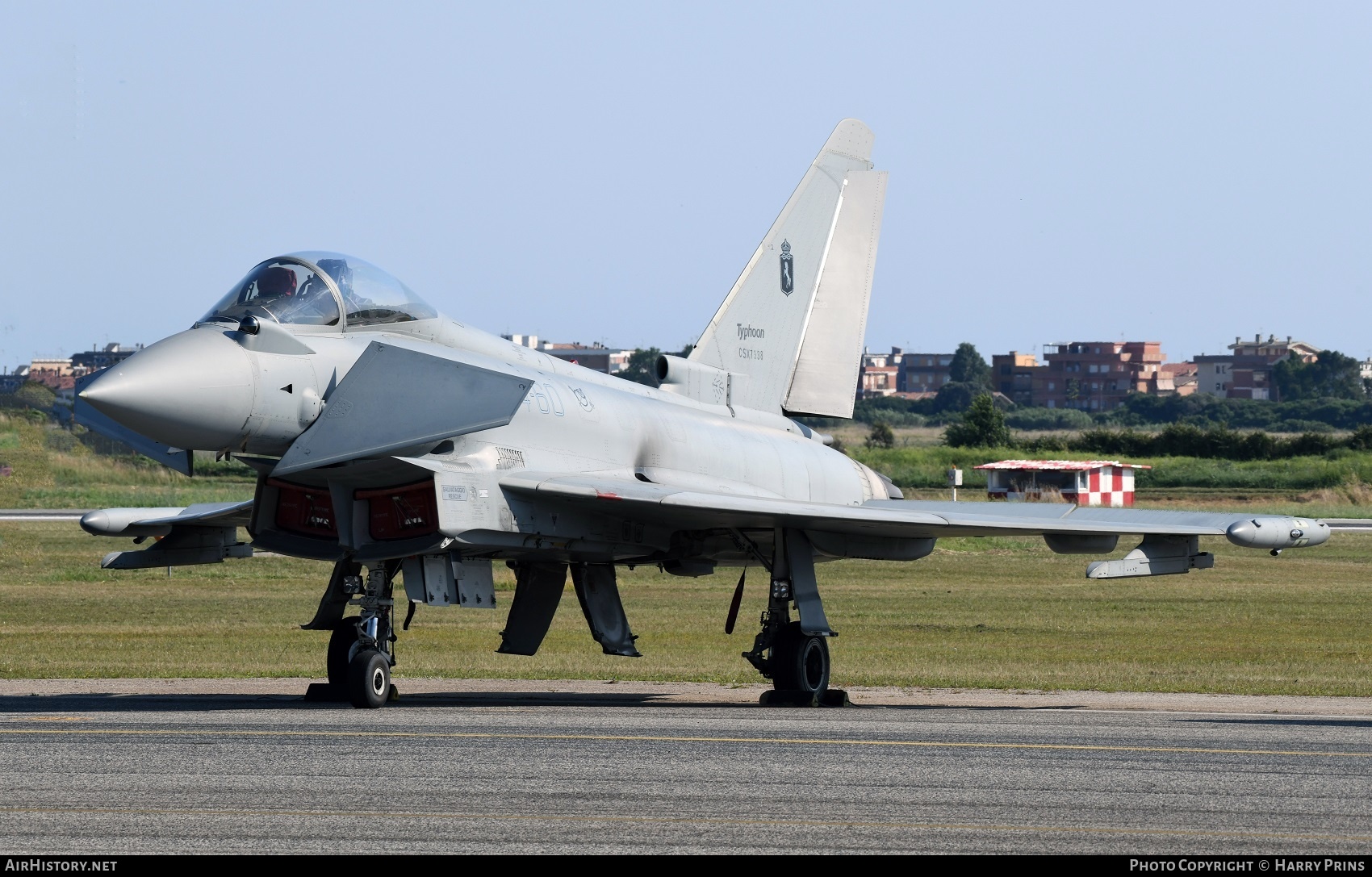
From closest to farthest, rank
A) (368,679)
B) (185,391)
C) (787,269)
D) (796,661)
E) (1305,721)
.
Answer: (185,391) → (1305,721) → (368,679) → (796,661) → (787,269)

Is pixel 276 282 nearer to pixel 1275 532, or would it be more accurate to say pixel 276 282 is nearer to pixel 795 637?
pixel 795 637

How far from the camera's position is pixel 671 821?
8258 millimetres

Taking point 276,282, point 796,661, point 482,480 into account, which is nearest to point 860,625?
point 796,661

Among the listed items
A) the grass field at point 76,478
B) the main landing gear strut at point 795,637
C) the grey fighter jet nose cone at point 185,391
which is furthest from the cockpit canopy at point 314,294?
the grass field at point 76,478

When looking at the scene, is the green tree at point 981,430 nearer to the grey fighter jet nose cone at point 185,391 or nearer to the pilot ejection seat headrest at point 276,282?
the pilot ejection seat headrest at point 276,282

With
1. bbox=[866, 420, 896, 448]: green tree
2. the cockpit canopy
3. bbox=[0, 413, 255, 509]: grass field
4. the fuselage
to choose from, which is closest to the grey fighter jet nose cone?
the fuselage

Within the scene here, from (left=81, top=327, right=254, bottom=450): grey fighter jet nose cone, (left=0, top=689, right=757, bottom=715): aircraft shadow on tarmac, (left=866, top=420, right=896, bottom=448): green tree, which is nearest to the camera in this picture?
(left=81, top=327, right=254, bottom=450): grey fighter jet nose cone

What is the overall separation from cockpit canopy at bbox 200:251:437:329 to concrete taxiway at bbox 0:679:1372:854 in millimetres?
3376

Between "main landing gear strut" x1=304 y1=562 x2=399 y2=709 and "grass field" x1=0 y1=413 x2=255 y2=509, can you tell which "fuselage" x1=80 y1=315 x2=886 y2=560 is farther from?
"grass field" x1=0 y1=413 x2=255 y2=509

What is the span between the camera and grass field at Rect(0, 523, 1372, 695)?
20484mm

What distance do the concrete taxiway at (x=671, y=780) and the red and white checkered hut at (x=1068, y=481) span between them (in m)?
53.9

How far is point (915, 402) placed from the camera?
6865 inches

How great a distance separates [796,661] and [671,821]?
26.5 ft

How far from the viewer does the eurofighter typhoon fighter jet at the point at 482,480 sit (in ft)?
44.6
